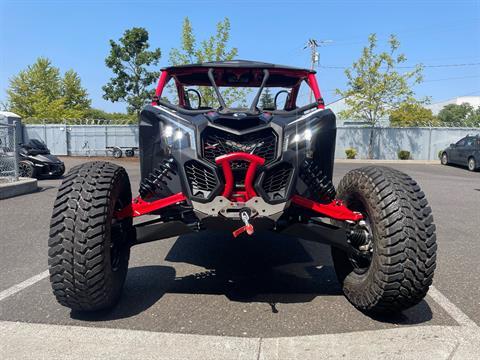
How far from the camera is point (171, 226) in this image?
11.0 ft

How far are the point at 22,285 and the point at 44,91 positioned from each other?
48925 millimetres

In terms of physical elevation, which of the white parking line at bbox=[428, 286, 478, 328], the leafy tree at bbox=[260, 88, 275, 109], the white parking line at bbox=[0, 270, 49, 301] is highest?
the leafy tree at bbox=[260, 88, 275, 109]

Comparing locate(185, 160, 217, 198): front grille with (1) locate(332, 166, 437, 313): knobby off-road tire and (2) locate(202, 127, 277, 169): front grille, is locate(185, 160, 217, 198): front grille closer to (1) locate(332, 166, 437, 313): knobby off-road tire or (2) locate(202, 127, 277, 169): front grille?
(2) locate(202, 127, 277, 169): front grille

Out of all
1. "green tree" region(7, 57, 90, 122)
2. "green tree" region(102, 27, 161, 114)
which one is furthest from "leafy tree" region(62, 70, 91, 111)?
"green tree" region(102, 27, 161, 114)

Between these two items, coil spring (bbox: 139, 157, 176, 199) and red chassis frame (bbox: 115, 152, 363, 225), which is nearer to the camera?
red chassis frame (bbox: 115, 152, 363, 225)

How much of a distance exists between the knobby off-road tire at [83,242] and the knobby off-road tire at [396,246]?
75.6 inches

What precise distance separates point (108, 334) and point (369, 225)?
82.4 inches

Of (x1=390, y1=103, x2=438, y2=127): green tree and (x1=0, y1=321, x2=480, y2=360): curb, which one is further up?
(x1=390, y1=103, x2=438, y2=127): green tree

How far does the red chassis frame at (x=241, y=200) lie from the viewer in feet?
10.1

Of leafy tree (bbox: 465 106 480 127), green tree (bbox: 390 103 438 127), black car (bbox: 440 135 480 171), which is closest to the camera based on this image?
black car (bbox: 440 135 480 171)

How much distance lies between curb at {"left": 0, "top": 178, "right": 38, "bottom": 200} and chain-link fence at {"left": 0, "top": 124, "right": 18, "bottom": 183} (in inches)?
12.5

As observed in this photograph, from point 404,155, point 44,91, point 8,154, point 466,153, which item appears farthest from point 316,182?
point 44,91

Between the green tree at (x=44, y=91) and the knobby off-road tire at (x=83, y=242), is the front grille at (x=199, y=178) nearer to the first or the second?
the knobby off-road tire at (x=83, y=242)

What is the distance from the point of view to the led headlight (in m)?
3.26
